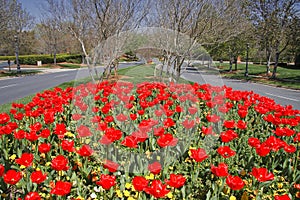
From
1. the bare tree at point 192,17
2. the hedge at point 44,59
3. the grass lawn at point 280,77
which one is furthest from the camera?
the hedge at point 44,59

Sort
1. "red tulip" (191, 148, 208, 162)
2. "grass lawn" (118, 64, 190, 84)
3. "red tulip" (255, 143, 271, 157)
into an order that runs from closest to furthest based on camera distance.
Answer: "red tulip" (191, 148, 208, 162) < "red tulip" (255, 143, 271, 157) < "grass lawn" (118, 64, 190, 84)

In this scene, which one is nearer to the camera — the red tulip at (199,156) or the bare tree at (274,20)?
the red tulip at (199,156)

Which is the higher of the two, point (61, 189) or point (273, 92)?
point (61, 189)

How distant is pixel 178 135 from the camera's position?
164 inches

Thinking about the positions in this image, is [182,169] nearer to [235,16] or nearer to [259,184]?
[259,184]

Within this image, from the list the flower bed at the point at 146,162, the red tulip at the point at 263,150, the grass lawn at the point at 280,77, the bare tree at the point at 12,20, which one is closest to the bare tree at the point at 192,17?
the flower bed at the point at 146,162

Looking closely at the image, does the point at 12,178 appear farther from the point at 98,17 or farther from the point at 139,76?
the point at 139,76

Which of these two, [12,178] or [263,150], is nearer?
[12,178]

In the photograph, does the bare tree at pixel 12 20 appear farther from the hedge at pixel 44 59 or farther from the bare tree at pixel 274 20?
the bare tree at pixel 274 20

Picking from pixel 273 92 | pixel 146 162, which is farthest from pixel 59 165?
pixel 273 92

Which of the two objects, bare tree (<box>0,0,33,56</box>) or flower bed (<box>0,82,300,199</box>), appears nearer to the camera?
flower bed (<box>0,82,300,199</box>)

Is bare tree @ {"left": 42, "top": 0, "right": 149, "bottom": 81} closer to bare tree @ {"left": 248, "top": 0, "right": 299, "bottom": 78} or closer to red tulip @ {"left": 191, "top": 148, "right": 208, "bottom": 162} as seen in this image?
red tulip @ {"left": 191, "top": 148, "right": 208, "bottom": 162}

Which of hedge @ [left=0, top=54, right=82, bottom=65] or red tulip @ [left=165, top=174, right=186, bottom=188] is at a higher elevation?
hedge @ [left=0, top=54, right=82, bottom=65]

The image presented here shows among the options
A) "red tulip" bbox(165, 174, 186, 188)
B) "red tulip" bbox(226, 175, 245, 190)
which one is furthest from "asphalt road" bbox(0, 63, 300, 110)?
"red tulip" bbox(165, 174, 186, 188)
